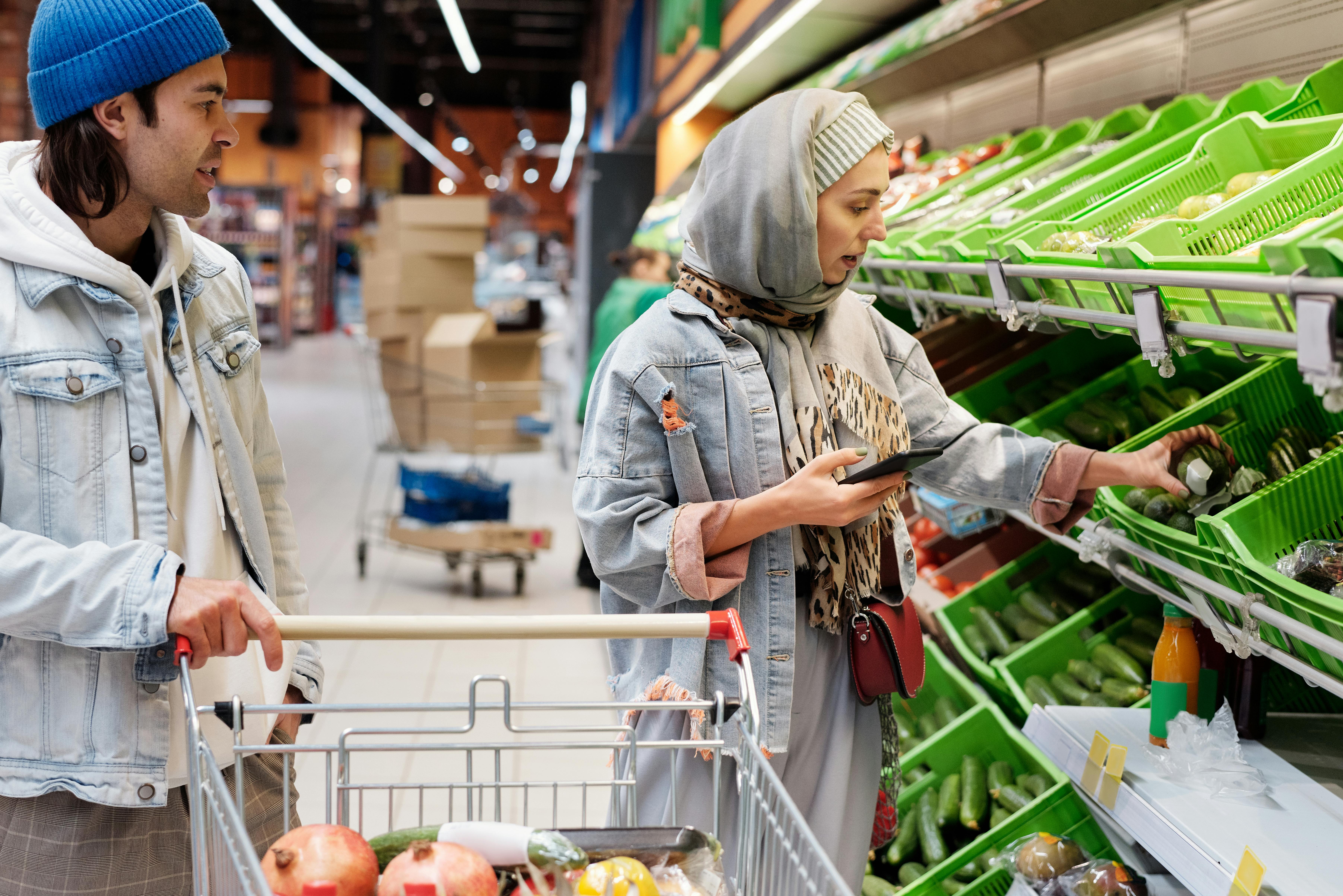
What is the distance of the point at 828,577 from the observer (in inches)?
71.3

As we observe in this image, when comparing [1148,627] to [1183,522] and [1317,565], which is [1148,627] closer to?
[1183,522]

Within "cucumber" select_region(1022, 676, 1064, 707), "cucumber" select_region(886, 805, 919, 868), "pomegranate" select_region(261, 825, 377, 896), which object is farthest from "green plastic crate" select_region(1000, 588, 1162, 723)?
"pomegranate" select_region(261, 825, 377, 896)

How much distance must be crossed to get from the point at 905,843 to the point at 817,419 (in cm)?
130

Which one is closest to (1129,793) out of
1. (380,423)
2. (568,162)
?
(380,423)

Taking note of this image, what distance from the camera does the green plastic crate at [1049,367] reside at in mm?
3090

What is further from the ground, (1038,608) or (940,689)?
(1038,608)

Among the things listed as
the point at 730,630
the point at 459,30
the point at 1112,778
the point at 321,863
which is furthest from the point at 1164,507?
the point at 459,30

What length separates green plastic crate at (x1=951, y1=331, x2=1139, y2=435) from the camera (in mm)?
3090

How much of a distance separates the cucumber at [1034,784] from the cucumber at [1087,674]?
210 millimetres

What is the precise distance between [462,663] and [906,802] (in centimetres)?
278

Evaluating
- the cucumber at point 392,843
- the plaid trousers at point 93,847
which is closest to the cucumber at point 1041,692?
the plaid trousers at point 93,847

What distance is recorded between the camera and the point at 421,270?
674 cm

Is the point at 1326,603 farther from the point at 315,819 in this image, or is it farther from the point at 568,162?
the point at 568,162

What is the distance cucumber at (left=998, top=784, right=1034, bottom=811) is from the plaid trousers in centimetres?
147
